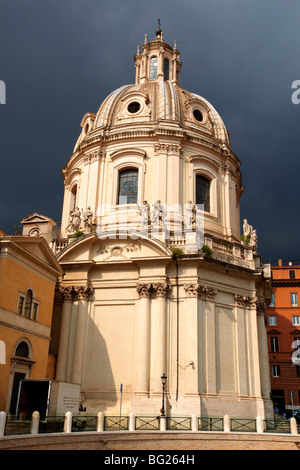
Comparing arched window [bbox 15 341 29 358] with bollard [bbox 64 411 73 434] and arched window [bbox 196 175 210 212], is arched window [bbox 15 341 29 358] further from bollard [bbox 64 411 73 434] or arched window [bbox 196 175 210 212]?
arched window [bbox 196 175 210 212]

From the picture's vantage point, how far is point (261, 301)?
31.7m

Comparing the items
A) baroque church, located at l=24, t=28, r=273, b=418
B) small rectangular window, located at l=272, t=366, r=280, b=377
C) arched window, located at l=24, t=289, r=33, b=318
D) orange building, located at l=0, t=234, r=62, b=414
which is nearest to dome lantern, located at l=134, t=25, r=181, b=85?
baroque church, located at l=24, t=28, r=273, b=418

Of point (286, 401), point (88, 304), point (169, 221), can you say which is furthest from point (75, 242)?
point (286, 401)

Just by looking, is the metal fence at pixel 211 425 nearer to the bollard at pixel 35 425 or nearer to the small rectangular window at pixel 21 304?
the bollard at pixel 35 425

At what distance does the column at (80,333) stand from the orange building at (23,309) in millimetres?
1712

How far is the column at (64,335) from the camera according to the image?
27.2 m

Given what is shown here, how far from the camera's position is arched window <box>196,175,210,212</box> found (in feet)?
112

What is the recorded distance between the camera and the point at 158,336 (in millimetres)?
26375

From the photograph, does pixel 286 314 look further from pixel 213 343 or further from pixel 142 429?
pixel 142 429

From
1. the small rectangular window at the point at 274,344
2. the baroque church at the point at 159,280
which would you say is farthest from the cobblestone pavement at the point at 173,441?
the small rectangular window at the point at 274,344

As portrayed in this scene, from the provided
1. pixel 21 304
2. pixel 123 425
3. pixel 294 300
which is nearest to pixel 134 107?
pixel 21 304

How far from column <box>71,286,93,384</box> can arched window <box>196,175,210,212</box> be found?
433 inches

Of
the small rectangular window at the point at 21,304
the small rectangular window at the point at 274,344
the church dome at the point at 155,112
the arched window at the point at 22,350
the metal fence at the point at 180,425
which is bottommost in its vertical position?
the metal fence at the point at 180,425

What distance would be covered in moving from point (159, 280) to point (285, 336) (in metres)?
29.9
